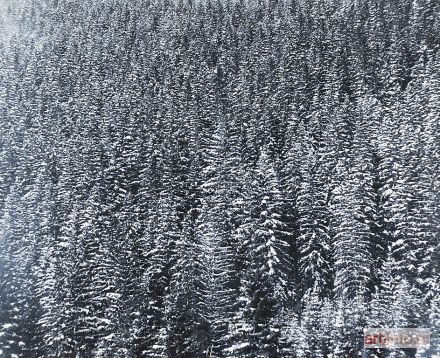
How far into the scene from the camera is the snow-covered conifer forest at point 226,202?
115 feet

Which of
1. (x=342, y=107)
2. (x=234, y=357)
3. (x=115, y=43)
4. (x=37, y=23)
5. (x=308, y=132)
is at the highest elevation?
(x=37, y=23)

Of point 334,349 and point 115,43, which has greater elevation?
point 115,43

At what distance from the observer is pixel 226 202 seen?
4559cm

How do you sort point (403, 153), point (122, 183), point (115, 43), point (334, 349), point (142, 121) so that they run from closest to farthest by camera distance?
point (334, 349)
point (403, 153)
point (122, 183)
point (142, 121)
point (115, 43)

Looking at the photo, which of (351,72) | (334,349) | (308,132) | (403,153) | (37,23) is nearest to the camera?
(334,349)

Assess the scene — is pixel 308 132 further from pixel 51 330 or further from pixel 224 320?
pixel 51 330

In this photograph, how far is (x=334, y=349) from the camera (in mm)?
31562

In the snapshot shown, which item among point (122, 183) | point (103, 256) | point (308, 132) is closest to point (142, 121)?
point (122, 183)

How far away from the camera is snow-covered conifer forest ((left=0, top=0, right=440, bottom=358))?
35.0 meters

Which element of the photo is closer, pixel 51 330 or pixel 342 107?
pixel 51 330

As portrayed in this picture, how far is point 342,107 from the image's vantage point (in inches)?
2613

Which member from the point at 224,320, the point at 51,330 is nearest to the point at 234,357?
the point at 224,320

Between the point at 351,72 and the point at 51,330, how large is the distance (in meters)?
65.1

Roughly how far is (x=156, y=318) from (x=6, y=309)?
467 inches
